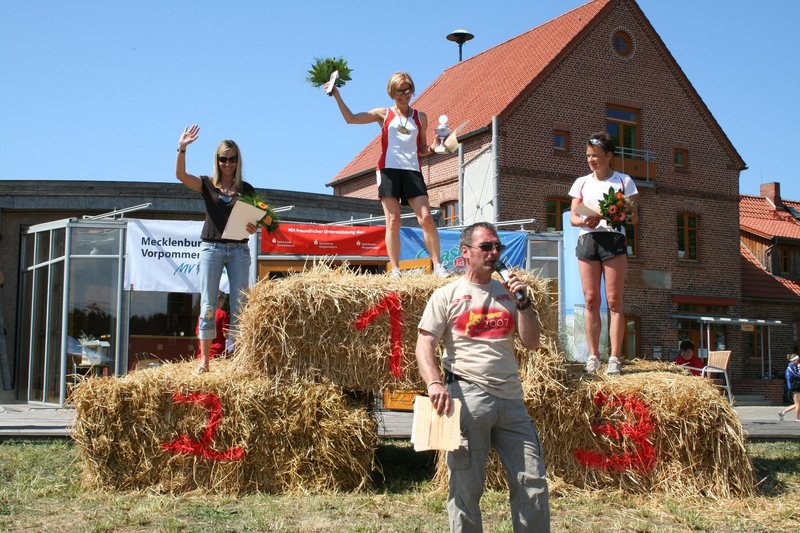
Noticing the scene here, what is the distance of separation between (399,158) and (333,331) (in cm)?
162

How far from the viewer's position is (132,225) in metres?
15.0

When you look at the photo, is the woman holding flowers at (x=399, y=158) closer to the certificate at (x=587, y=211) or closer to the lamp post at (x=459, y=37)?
the certificate at (x=587, y=211)

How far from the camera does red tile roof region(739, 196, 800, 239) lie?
3328 centimetres

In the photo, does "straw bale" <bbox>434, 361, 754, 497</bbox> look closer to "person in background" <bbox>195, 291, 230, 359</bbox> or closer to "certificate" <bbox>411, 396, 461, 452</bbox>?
"certificate" <bbox>411, 396, 461, 452</bbox>

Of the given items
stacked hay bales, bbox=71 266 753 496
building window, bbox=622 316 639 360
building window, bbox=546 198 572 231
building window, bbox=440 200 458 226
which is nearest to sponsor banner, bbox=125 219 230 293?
stacked hay bales, bbox=71 266 753 496

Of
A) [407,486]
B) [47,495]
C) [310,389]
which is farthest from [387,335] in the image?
[47,495]

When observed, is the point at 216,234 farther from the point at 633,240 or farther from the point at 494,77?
the point at 494,77

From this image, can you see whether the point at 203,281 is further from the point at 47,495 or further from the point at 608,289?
the point at 608,289

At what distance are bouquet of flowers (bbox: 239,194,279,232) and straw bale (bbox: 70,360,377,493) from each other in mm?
1335

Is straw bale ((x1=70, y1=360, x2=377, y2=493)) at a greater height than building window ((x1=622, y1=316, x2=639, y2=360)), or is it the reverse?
building window ((x1=622, y1=316, x2=639, y2=360))

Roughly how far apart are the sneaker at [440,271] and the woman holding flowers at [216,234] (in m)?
1.53

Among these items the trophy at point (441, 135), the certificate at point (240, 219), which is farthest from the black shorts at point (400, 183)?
the certificate at point (240, 219)

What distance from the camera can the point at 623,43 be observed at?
28.9 m

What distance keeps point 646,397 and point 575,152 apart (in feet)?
71.1
